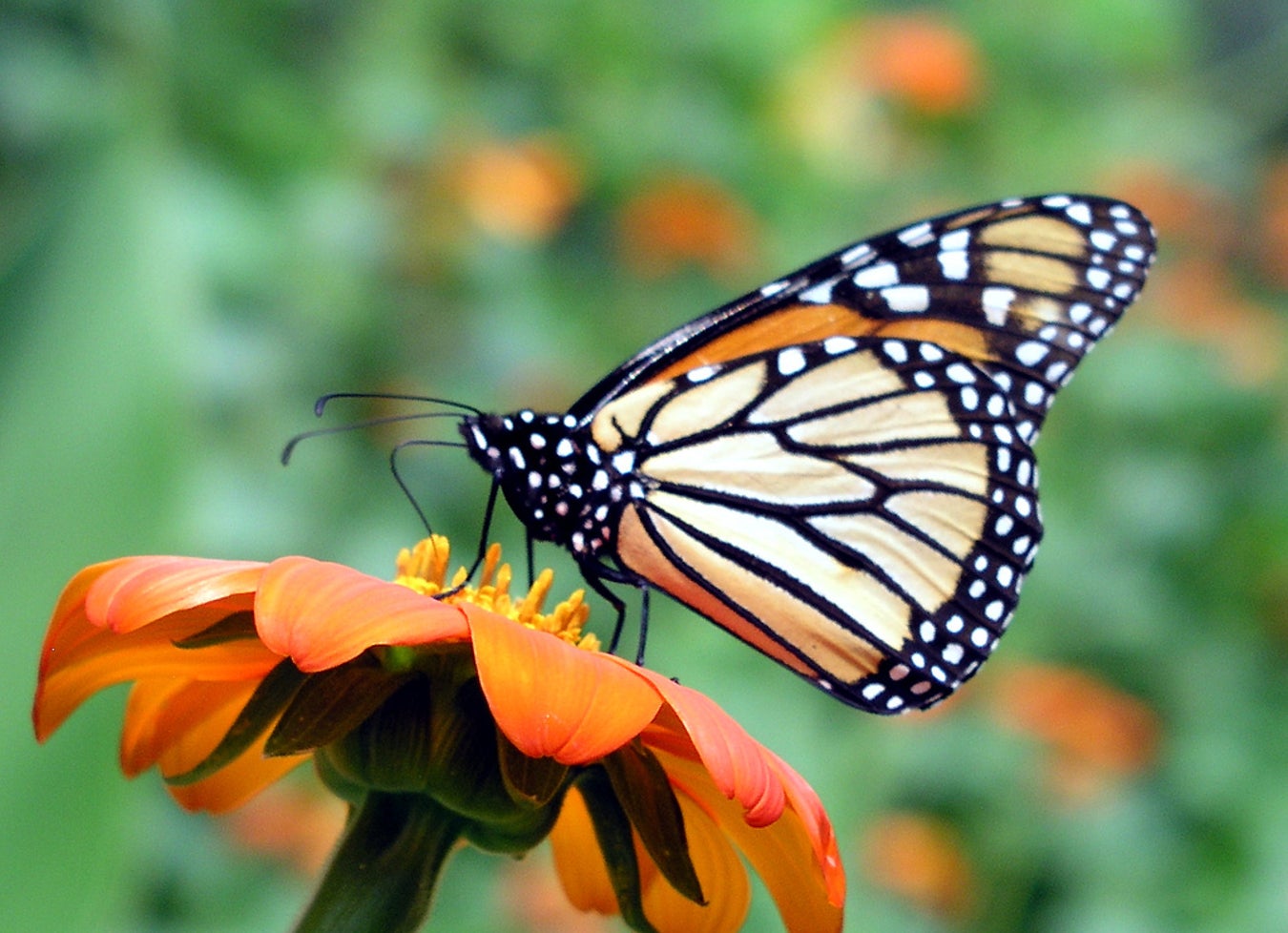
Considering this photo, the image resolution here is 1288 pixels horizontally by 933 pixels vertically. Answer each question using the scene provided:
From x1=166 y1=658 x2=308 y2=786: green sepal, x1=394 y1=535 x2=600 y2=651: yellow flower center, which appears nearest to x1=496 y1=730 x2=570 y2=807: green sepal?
x1=166 y1=658 x2=308 y2=786: green sepal

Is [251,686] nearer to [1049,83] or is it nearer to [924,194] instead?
[924,194]

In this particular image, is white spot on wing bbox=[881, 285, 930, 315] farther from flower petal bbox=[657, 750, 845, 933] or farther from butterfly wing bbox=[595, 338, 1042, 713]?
flower petal bbox=[657, 750, 845, 933]

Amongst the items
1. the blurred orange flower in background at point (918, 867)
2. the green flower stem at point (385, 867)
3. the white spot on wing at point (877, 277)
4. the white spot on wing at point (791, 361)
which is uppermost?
the white spot on wing at point (877, 277)

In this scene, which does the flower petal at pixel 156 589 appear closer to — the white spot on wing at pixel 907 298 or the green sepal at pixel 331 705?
the green sepal at pixel 331 705

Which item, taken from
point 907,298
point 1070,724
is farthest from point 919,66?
point 907,298

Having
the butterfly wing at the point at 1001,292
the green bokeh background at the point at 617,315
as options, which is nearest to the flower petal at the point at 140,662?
the green bokeh background at the point at 617,315
